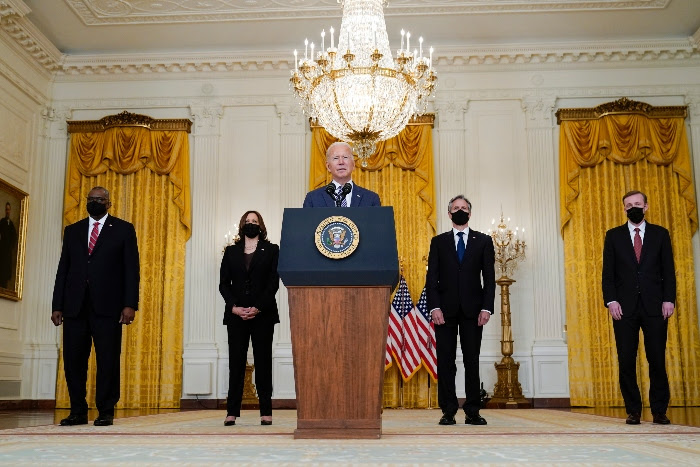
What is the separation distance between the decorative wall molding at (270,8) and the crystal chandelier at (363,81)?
2.12 meters

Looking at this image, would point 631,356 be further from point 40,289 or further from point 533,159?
point 40,289

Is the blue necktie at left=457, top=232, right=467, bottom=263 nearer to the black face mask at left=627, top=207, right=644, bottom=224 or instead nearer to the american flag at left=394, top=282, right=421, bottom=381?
the black face mask at left=627, top=207, right=644, bottom=224

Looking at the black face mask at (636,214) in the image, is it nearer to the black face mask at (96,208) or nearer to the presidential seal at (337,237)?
the presidential seal at (337,237)

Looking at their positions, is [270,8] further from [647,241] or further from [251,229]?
[647,241]

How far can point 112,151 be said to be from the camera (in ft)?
32.9

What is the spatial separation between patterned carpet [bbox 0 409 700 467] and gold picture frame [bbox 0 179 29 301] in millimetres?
5645

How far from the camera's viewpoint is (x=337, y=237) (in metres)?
3.54

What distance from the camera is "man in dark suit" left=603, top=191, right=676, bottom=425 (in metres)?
5.09

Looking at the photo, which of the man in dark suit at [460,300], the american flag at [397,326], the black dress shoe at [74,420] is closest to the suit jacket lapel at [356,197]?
the man in dark suit at [460,300]

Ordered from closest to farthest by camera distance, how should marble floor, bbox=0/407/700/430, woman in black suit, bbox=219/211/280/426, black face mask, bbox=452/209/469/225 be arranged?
woman in black suit, bbox=219/211/280/426, black face mask, bbox=452/209/469/225, marble floor, bbox=0/407/700/430

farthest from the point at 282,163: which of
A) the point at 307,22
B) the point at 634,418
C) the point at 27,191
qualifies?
the point at 634,418

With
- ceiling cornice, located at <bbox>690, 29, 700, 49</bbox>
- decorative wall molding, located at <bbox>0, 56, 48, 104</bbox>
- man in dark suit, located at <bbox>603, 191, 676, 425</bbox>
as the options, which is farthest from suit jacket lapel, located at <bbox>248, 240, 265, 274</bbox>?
ceiling cornice, located at <bbox>690, 29, 700, 49</bbox>

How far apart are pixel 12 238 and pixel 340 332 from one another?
7.29 m

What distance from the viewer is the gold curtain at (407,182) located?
9547 mm
